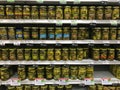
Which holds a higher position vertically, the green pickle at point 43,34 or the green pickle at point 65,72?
the green pickle at point 43,34

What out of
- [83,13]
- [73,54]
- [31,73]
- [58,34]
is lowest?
[31,73]

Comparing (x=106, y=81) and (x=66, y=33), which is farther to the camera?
(x=106, y=81)

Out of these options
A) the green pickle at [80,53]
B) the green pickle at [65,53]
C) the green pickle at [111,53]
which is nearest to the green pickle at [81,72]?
the green pickle at [80,53]

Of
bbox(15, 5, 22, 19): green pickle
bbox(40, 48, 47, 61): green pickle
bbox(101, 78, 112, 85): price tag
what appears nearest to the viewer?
bbox(15, 5, 22, 19): green pickle

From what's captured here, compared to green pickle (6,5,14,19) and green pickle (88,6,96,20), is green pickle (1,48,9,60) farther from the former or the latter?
green pickle (88,6,96,20)

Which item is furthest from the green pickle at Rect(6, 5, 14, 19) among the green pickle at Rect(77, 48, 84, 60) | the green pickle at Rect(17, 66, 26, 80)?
the green pickle at Rect(77, 48, 84, 60)

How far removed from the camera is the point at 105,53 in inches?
114

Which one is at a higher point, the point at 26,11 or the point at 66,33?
the point at 26,11

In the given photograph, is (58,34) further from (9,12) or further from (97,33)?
(9,12)

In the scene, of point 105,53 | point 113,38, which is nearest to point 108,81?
point 105,53

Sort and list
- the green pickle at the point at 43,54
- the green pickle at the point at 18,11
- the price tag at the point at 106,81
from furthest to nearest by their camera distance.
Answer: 1. the price tag at the point at 106,81
2. the green pickle at the point at 43,54
3. the green pickle at the point at 18,11

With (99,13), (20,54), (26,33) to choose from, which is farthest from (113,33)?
(20,54)

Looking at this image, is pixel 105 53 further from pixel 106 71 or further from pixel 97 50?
pixel 106 71

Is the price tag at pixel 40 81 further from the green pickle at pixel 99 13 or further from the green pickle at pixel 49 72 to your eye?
the green pickle at pixel 99 13
